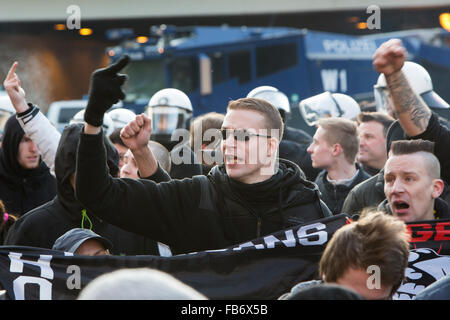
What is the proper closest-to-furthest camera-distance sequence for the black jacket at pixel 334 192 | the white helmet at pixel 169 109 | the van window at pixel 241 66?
the black jacket at pixel 334 192, the white helmet at pixel 169 109, the van window at pixel 241 66

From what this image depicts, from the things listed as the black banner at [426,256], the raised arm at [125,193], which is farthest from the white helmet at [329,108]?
the raised arm at [125,193]

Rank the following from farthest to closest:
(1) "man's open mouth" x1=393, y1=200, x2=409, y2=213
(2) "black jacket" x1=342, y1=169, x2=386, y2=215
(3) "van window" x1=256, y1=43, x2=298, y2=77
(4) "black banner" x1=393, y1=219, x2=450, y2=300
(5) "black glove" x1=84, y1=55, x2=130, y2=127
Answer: (3) "van window" x1=256, y1=43, x2=298, y2=77 < (2) "black jacket" x1=342, y1=169, x2=386, y2=215 < (1) "man's open mouth" x1=393, y1=200, x2=409, y2=213 < (4) "black banner" x1=393, y1=219, x2=450, y2=300 < (5) "black glove" x1=84, y1=55, x2=130, y2=127

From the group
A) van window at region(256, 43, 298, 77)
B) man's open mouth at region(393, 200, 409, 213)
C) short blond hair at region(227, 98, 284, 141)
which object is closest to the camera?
short blond hair at region(227, 98, 284, 141)

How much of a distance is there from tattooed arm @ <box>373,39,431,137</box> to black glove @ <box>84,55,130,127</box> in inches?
48.6

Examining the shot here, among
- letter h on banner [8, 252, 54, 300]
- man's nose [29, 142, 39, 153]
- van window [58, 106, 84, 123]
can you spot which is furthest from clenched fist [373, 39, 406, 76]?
Result: van window [58, 106, 84, 123]

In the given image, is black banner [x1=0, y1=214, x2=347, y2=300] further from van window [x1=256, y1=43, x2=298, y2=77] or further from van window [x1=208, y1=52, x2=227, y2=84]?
van window [x1=256, y1=43, x2=298, y2=77]

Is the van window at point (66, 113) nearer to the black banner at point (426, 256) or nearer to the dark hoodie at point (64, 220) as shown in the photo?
the dark hoodie at point (64, 220)

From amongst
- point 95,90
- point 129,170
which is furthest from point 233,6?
point 95,90

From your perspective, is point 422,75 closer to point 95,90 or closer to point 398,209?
point 398,209

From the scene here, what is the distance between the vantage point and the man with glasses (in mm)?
3693

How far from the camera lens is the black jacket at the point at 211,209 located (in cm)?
371

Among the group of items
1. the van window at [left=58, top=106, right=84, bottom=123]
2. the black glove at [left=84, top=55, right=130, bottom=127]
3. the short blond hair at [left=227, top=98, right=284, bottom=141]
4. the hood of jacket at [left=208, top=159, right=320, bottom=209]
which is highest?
the black glove at [left=84, top=55, right=130, bottom=127]

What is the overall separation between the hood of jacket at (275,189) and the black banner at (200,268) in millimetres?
263

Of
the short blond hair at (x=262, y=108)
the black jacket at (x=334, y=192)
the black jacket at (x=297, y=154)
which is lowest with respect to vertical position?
the black jacket at (x=334, y=192)
